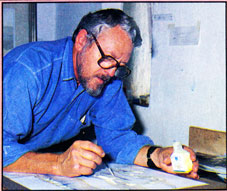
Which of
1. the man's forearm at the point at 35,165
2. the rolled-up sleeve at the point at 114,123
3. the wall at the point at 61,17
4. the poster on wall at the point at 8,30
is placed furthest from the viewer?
the poster on wall at the point at 8,30

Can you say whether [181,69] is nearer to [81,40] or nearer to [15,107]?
[81,40]

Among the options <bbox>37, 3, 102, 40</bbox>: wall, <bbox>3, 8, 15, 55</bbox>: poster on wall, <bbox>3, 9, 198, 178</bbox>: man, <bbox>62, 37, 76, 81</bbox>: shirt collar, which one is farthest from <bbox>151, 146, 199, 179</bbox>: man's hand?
<bbox>3, 8, 15, 55</bbox>: poster on wall

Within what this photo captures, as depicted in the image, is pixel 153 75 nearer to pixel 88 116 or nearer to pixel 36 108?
pixel 88 116

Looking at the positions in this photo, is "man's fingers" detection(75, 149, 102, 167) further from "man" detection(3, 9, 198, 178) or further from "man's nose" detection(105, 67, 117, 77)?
"man's nose" detection(105, 67, 117, 77)

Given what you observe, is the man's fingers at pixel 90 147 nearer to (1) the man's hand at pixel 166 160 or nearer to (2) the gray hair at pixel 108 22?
(1) the man's hand at pixel 166 160

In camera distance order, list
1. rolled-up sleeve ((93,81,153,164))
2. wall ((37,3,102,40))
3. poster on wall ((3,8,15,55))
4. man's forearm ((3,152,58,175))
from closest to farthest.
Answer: man's forearm ((3,152,58,175)), rolled-up sleeve ((93,81,153,164)), wall ((37,3,102,40)), poster on wall ((3,8,15,55))

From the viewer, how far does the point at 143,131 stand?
5.39 ft

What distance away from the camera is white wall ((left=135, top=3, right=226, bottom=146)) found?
1.28 meters

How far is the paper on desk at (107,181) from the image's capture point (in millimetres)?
697

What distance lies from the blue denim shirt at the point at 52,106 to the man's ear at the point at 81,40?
0.03 m

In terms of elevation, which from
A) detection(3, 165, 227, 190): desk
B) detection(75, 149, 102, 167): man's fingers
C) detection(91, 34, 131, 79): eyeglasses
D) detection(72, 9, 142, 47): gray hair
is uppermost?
detection(72, 9, 142, 47): gray hair

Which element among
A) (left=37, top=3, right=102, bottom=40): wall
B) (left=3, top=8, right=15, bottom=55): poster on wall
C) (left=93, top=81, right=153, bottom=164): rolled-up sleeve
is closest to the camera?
(left=93, top=81, right=153, bottom=164): rolled-up sleeve

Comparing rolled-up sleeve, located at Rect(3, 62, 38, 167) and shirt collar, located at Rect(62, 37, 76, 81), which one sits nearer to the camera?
rolled-up sleeve, located at Rect(3, 62, 38, 167)

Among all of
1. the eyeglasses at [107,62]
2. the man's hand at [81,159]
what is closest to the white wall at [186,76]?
the eyeglasses at [107,62]
